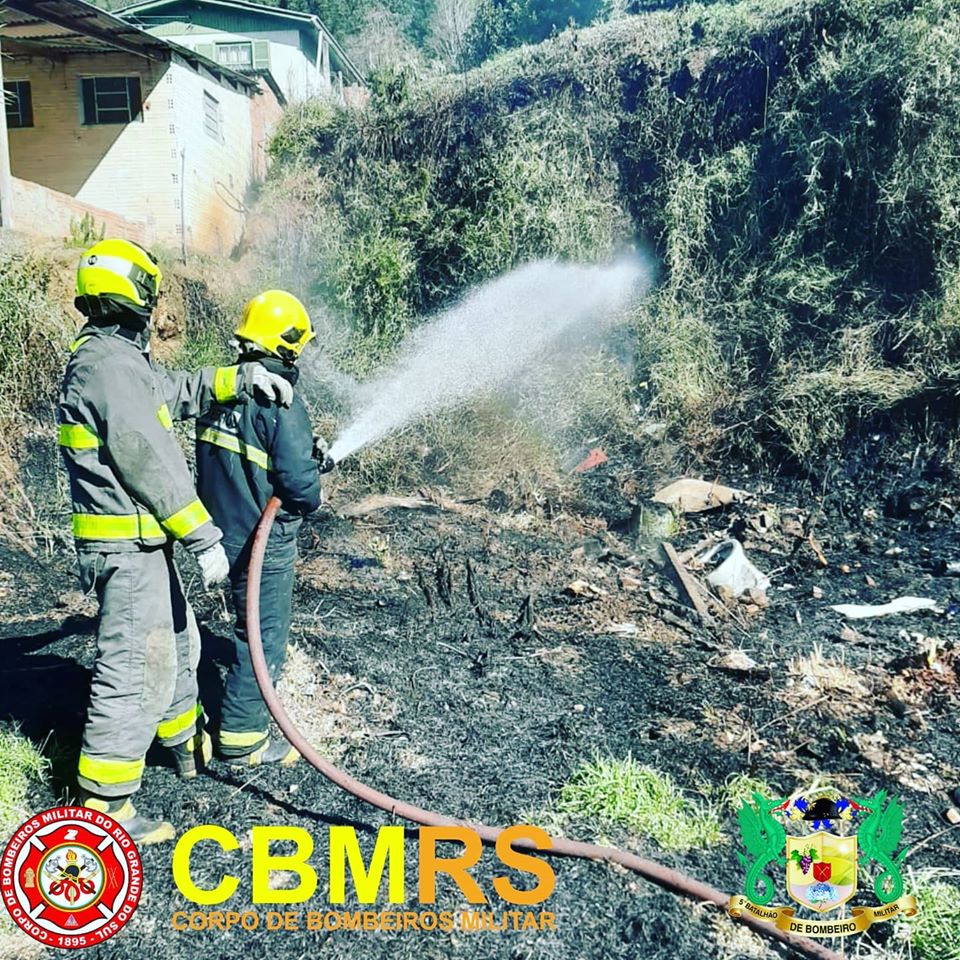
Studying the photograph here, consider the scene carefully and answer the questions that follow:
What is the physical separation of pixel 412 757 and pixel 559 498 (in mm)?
3881

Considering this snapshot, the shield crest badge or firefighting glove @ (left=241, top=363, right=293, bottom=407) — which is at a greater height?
firefighting glove @ (left=241, top=363, right=293, bottom=407)

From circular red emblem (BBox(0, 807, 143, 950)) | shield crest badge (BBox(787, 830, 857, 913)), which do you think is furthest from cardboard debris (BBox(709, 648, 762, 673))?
circular red emblem (BBox(0, 807, 143, 950))

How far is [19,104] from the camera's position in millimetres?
13297

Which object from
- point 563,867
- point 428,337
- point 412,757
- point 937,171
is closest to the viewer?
point 563,867

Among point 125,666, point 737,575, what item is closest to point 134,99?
point 737,575

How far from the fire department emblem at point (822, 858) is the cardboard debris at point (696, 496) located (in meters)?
3.73

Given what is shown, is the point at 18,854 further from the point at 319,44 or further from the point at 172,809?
the point at 319,44

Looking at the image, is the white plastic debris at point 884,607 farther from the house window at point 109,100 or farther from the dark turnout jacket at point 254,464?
the house window at point 109,100

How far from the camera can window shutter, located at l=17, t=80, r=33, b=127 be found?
13.3 meters

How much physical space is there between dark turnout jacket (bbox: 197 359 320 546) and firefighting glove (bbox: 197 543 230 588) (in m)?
0.40

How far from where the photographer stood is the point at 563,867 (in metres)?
2.83

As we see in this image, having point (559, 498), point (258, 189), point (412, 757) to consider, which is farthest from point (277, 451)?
point (258, 189)

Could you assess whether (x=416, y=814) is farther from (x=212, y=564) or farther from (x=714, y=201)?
(x=714, y=201)

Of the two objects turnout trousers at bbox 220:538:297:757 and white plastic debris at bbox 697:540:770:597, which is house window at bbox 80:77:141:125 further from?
turnout trousers at bbox 220:538:297:757
